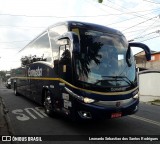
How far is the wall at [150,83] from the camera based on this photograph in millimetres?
23656

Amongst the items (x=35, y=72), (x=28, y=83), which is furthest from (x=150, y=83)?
(x=35, y=72)

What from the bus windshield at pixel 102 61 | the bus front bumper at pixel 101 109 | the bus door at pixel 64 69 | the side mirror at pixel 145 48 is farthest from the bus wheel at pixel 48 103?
the side mirror at pixel 145 48

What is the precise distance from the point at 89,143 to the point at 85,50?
8.81 ft

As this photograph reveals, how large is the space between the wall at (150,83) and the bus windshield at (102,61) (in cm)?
1558

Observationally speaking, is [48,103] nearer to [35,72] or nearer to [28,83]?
[35,72]

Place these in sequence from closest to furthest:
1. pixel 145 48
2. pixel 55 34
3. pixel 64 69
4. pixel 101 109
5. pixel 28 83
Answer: pixel 101 109
pixel 64 69
pixel 145 48
pixel 55 34
pixel 28 83

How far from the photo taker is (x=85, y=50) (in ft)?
26.8

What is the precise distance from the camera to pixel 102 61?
8.18m

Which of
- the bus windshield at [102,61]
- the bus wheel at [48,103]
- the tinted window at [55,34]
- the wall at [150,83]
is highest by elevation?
the tinted window at [55,34]

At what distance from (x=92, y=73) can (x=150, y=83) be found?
1771cm

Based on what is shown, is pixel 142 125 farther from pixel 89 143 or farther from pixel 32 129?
pixel 32 129

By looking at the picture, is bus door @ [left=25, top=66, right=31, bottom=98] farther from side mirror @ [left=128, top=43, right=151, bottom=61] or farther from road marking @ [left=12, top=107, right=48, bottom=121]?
side mirror @ [left=128, top=43, right=151, bottom=61]

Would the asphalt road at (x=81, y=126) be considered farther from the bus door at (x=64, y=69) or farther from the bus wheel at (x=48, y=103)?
the bus door at (x=64, y=69)

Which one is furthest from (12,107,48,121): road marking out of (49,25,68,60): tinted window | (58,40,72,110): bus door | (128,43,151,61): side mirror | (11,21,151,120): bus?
(128,43,151,61): side mirror
